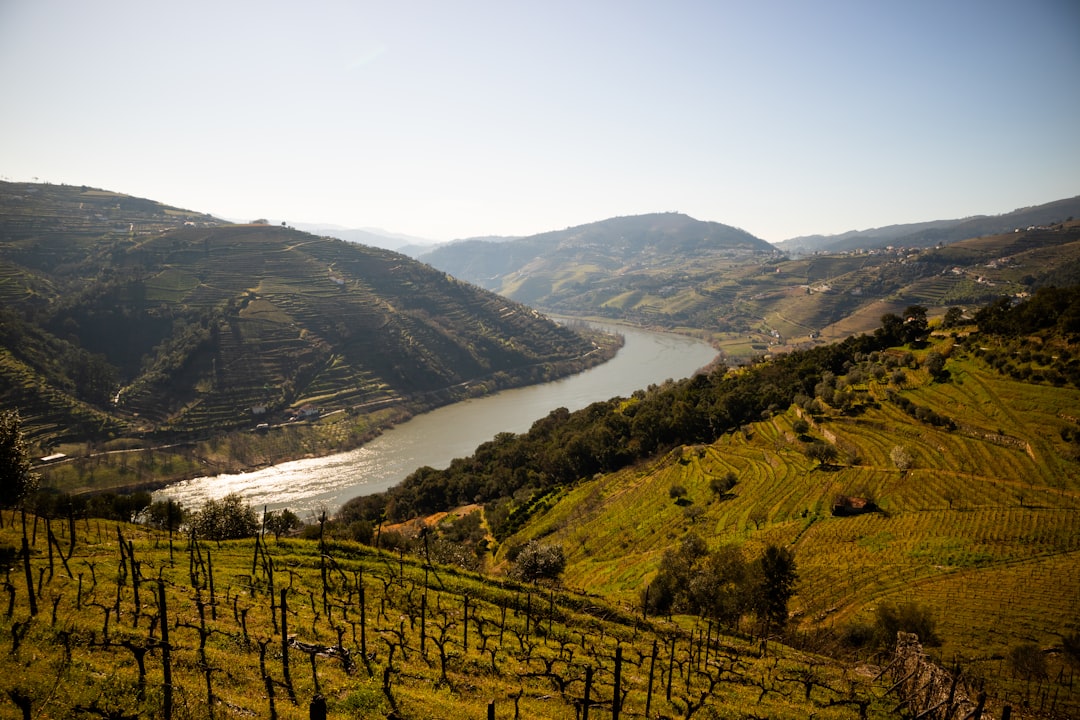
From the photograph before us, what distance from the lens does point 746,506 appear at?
4291cm

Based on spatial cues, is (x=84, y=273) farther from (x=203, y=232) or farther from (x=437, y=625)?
(x=437, y=625)

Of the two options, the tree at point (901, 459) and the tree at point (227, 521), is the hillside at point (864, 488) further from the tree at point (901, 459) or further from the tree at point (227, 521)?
the tree at point (227, 521)

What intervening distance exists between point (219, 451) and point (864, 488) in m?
92.1

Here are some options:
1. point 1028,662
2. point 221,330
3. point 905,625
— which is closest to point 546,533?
point 905,625

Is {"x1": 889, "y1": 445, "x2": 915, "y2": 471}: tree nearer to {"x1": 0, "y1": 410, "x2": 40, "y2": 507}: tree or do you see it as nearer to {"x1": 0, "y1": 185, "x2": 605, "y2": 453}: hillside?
{"x1": 0, "y1": 410, "x2": 40, "y2": 507}: tree

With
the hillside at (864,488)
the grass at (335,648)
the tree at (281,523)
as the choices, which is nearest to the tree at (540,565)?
the hillside at (864,488)

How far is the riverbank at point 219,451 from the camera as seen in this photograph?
7250cm

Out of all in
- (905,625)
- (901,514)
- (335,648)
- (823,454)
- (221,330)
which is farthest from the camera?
(221,330)

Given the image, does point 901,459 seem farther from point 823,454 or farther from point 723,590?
point 723,590

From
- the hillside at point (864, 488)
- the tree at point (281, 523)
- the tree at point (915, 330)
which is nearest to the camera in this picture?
the hillside at point (864, 488)

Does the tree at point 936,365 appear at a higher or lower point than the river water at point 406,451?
higher

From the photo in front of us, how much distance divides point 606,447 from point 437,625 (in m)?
54.0

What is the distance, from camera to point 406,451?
93875 mm

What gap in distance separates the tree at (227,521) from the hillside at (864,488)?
71.5 ft
